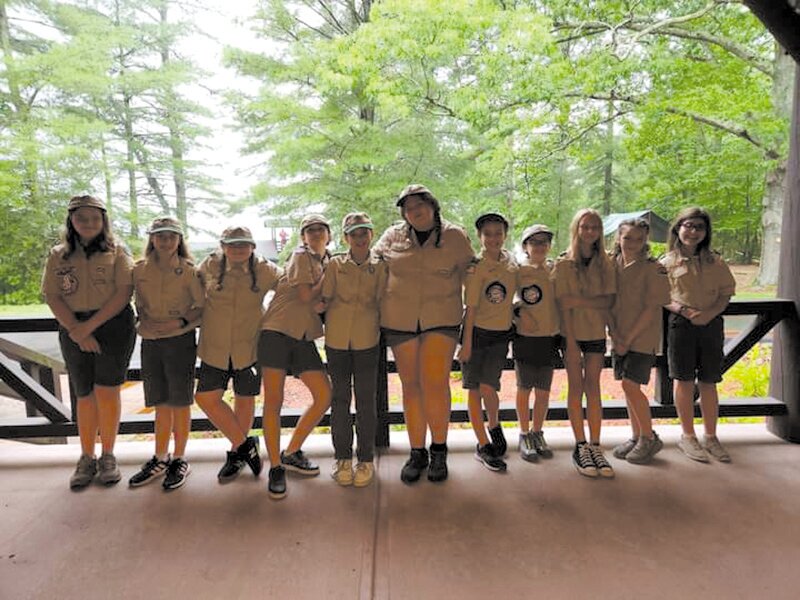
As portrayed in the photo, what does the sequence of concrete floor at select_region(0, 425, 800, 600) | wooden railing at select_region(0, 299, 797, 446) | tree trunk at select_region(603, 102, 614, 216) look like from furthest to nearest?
tree trunk at select_region(603, 102, 614, 216)
wooden railing at select_region(0, 299, 797, 446)
concrete floor at select_region(0, 425, 800, 600)

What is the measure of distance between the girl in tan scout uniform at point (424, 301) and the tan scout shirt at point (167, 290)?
0.94 meters

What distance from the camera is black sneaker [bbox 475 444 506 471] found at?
2451mm

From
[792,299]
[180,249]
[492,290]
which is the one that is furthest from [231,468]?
[792,299]

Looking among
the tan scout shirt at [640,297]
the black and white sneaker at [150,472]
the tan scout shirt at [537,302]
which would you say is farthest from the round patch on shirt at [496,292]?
the black and white sneaker at [150,472]

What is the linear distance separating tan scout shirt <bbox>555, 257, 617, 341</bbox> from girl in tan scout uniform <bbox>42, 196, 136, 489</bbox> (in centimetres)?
220

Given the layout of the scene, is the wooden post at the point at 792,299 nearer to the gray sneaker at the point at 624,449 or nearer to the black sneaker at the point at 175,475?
the gray sneaker at the point at 624,449

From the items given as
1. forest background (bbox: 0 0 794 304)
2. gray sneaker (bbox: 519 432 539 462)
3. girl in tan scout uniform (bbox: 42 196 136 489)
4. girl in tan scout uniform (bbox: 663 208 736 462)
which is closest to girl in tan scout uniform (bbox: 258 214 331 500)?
girl in tan scout uniform (bbox: 42 196 136 489)

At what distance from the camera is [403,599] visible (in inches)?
62.6

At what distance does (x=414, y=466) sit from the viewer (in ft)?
7.80

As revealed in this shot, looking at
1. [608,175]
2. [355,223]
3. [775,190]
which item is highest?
[608,175]

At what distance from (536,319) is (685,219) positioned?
0.99 metres

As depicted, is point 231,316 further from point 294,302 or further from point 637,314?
point 637,314

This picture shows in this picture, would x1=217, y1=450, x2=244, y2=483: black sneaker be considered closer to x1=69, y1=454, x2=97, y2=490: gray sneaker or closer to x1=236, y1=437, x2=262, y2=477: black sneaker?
x1=236, y1=437, x2=262, y2=477: black sneaker

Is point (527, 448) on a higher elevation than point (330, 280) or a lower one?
lower
